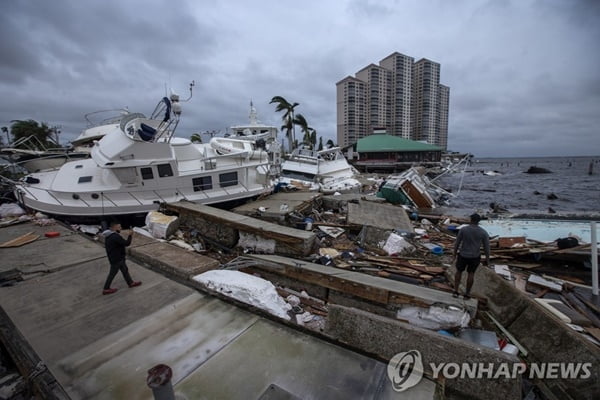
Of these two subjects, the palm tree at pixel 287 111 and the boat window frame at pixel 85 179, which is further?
the palm tree at pixel 287 111

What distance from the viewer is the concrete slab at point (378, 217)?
29.7 ft

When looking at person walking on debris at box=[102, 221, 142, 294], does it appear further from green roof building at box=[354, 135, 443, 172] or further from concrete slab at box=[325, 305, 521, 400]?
green roof building at box=[354, 135, 443, 172]

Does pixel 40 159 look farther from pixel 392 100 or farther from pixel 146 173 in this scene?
pixel 392 100

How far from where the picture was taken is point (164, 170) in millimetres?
10250

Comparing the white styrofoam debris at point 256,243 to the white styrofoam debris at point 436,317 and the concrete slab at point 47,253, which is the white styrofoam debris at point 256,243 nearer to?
the concrete slab at point 47,253

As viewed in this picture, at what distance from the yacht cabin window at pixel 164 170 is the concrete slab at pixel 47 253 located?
11.7 ft

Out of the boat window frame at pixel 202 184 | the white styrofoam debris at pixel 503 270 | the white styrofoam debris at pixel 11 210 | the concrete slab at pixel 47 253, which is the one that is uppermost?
the boat window frame at pixel 202 184

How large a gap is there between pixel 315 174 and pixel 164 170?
462 inches

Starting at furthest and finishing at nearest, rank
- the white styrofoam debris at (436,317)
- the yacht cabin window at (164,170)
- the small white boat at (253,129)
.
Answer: the small white boat at (253,129) → the yacht cabin window at (164,170) → the white styrofoam debris at (436,317)

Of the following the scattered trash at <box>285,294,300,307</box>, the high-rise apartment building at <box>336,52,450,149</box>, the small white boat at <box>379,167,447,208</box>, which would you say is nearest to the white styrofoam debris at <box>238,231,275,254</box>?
the scattered trash at <box>285,294,300,307</box>

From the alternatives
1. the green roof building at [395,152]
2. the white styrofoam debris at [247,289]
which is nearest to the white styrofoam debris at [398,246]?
the white styrofoam debris at [247,289]

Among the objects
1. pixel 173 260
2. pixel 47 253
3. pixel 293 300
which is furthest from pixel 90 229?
pixel 293 300

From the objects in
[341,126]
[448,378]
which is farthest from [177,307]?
[341,126]

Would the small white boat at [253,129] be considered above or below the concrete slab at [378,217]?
above
